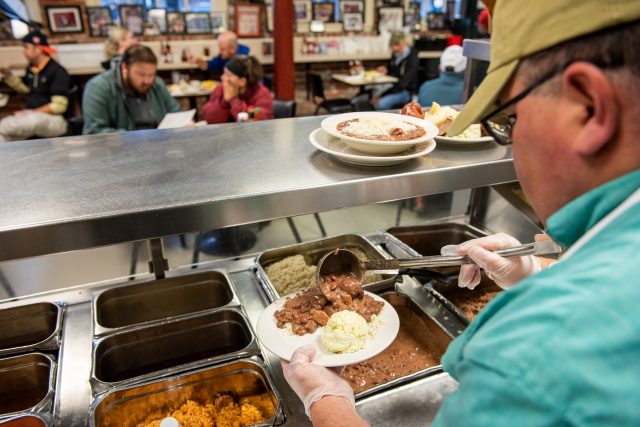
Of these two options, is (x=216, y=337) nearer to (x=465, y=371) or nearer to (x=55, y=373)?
(x=55, y=373)

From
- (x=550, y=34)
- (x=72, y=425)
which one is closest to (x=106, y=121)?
(x=72, y=425)

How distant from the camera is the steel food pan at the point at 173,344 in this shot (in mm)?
1465

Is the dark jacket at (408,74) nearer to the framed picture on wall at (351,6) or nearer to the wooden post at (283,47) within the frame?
the wooden post at (283,47)

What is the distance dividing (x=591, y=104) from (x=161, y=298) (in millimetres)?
1601

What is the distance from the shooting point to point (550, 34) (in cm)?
59

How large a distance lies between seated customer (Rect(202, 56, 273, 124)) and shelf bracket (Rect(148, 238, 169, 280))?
314cm

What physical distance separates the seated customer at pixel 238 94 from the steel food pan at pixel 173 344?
133 inches

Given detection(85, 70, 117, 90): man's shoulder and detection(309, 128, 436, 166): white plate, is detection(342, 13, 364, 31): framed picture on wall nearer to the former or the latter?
detection(85, 70, 117, 90): man's shoulder

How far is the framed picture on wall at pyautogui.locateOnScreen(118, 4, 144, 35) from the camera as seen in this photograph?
7.86 m

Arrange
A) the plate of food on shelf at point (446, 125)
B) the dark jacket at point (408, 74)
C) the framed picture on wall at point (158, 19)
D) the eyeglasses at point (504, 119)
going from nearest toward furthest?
the eyeglasses at point (504, 119)
the plate of food on shelf at point (446, 125)
the dark jacket at point (408, 74)
the framed picture on wall at point (158, 19)

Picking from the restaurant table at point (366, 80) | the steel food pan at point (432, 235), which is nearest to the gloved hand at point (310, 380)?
the steel food pan at point (432, 235)

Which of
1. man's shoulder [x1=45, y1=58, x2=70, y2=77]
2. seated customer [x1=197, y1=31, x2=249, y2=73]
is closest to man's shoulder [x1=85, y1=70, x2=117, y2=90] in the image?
man's shoulder [x1=45, y1=58, x2=70, y2=77]

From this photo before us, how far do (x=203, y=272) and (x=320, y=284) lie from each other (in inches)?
21.8

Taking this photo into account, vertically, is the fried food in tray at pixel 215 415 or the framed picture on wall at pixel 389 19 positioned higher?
the framed picture on wall at pixel 389 19
